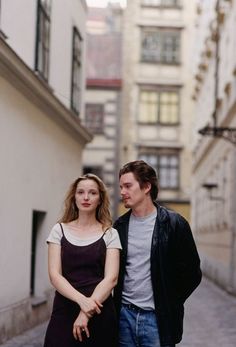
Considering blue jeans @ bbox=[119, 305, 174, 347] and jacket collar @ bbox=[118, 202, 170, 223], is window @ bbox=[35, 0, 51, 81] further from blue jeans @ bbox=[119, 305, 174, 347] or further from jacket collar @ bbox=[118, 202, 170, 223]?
blue jeans @ bbox=[119, 305, 174, 347]

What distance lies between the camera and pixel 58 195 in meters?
15.4

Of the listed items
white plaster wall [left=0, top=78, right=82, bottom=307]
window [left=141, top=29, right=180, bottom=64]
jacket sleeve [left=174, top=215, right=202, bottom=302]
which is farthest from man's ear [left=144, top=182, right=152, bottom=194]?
window [left=141, top=29, right=180, bottom=64]

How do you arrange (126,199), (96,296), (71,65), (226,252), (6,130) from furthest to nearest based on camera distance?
(226,252), (71,65), (6,130), (126,199), (96,296)

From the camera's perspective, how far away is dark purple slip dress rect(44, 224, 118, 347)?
446cm

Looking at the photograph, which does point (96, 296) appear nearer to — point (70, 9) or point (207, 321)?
point (207, 321)

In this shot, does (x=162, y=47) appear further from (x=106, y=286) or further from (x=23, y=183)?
(x=106, y=286)

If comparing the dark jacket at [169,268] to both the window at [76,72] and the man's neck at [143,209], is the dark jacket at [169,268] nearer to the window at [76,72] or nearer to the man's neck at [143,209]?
the man's neck at [143,209]

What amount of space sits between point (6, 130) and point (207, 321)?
541cm

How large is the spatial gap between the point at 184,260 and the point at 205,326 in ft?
28.8

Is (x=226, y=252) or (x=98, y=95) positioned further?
(x=98, y=95)

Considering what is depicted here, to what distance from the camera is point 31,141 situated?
1266 cm

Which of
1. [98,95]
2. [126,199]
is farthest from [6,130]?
[98,95]

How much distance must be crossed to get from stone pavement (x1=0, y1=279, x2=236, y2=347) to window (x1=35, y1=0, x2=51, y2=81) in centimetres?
431

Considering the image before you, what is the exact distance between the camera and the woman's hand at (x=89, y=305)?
4.38 metres
